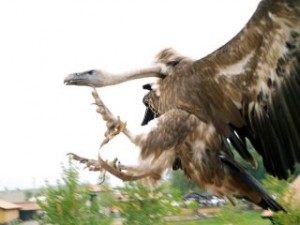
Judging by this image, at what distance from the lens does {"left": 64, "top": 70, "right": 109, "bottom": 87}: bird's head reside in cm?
187

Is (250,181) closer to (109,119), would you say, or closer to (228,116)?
(228,116)

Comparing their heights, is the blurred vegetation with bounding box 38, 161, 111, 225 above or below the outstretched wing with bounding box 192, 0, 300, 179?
below

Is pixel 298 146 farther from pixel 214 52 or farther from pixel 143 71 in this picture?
pixel 143 71

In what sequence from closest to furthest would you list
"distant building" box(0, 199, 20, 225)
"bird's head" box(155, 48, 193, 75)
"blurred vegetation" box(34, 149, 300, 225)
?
"bird's head" box(155, 48, 193, 75) → "blurred vegetation" box(34, 149, 300, 225) → "distant building" box(0, 199, 20, 225)

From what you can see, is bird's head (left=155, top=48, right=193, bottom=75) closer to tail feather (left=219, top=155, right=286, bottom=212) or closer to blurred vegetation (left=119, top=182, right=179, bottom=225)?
tail feather (left=219, top=155, right=286, bottom=212)

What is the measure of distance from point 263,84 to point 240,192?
343 millimetres

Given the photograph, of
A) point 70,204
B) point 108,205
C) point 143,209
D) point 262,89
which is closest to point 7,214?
point 108,205

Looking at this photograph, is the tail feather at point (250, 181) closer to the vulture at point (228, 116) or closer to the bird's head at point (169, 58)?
the vulture at point (228, 116)

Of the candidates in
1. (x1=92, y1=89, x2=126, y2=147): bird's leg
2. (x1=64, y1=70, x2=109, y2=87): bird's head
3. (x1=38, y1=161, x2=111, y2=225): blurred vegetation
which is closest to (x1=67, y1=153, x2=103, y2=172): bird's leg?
(x1=92, y1=89, x2=126, y2=147): bird's leg

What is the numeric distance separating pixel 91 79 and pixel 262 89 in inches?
20.7

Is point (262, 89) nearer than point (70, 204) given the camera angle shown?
Yes

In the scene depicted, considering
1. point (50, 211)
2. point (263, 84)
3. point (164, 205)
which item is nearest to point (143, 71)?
point (263, 84)

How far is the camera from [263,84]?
1.89 m

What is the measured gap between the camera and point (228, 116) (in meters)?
1.92
